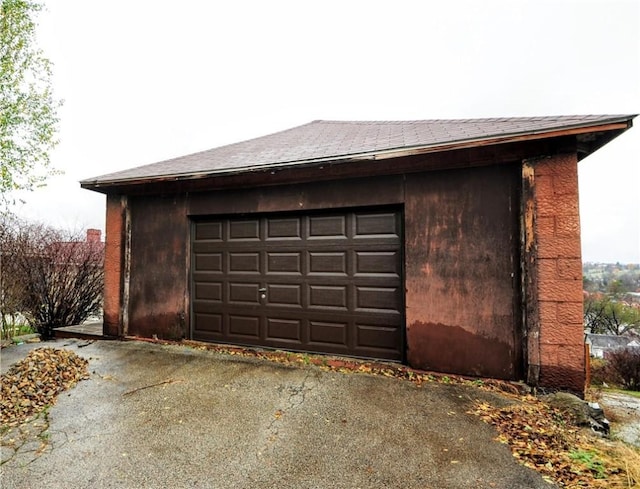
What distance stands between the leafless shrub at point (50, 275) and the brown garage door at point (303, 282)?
4.37 metres

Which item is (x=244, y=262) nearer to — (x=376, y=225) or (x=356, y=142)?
(x=376, y=225)

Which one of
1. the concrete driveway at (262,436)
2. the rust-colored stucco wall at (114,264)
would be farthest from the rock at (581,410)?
the rust-colored stucco wall at (114,264)

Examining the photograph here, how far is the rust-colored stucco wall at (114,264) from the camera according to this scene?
564 cm

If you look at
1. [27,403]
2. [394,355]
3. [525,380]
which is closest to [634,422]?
[525,380]

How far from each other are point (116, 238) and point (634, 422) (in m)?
Result: 8.05

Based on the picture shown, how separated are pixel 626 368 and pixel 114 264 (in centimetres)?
1846

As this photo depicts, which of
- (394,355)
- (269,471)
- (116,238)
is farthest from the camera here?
(116,238)

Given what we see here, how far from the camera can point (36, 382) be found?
11.9ft

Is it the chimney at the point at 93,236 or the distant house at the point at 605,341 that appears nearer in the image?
the chimney at the point at 93,236

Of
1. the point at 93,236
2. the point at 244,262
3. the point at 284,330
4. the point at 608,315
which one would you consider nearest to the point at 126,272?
the point at 244,262

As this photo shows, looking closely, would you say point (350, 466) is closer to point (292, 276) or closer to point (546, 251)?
point (292, 276)

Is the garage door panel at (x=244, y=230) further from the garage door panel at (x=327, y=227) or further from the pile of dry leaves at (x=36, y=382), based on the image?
the pile of dry leaves at (x=36, y=382)

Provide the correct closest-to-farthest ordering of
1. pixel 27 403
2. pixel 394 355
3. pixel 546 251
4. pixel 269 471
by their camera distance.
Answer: pixel 269 471
pixel 27 403
pixel 546 251
pixel 394 355

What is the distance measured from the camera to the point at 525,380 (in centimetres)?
351
